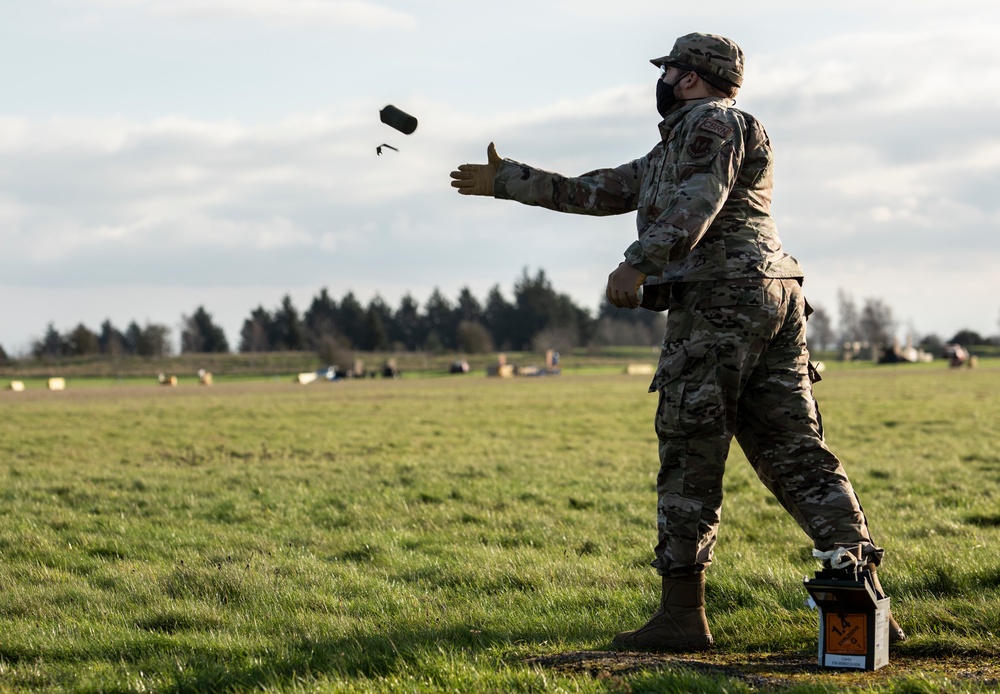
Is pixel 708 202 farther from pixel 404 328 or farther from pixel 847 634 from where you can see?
pixel 404 328

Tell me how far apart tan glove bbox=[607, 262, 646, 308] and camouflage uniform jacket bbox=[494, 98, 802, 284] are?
1.5 inches

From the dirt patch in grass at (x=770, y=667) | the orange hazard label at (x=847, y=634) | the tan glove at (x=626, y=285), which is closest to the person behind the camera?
the dirt patch in grass at (x=770, y=667)

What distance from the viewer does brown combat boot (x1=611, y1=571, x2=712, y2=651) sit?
15.8 feet

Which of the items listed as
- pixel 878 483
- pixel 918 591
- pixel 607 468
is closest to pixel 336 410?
pixel 607 468

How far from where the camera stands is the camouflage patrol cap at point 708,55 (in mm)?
4895

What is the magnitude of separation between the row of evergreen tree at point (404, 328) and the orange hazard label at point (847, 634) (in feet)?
428

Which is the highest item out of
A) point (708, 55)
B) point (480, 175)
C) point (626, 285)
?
point (708, 55)

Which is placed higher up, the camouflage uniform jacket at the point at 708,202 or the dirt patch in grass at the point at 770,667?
the camouflage uniform jacket at the point at 708,202

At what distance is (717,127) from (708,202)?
361 mm

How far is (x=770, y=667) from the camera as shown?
4402 millimetres

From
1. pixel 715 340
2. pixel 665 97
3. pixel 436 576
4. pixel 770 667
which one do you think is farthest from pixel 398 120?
pixel 770 667

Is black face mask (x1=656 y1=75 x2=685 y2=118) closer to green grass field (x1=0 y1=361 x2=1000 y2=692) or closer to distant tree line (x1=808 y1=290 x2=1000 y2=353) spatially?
green grass field (x1=0 y1=361 x2=1000 y2=692)

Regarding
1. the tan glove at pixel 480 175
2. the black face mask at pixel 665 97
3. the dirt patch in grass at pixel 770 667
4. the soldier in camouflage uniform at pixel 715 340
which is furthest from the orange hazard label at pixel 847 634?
the tan glove at pixel 480 175

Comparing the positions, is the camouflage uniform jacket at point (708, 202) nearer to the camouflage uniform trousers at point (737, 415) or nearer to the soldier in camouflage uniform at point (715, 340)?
the soldier in camouflage uniform at point (715, 340)
